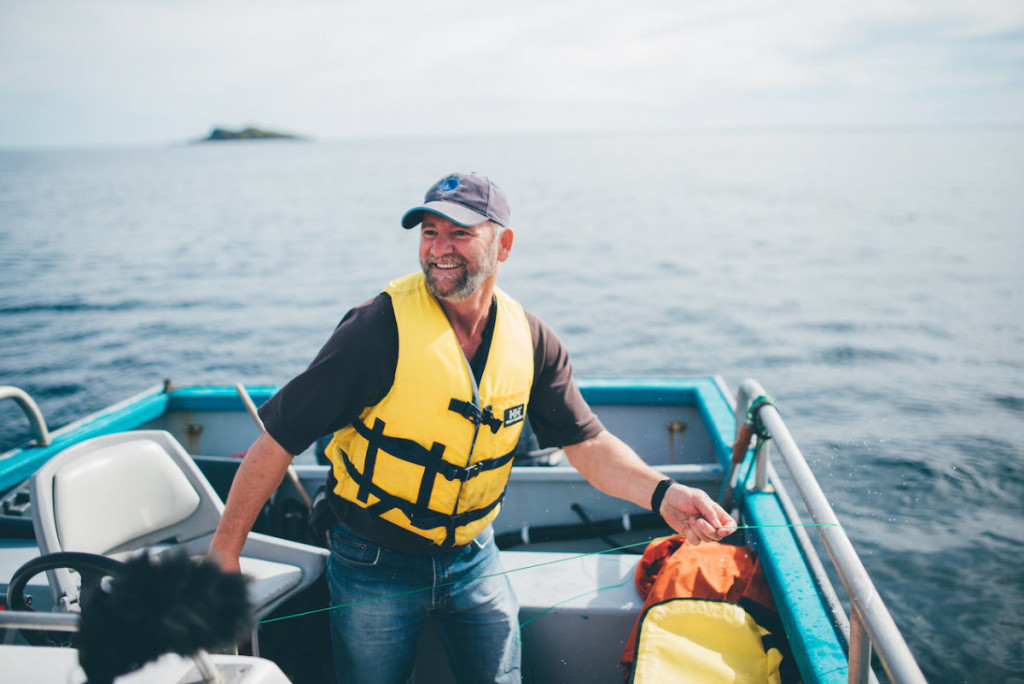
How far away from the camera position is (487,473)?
85.0 inches

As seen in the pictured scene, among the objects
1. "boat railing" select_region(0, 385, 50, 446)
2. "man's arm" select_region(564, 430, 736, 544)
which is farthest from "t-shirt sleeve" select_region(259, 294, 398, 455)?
"boat railing" select_region(0, 385, 50, 446)

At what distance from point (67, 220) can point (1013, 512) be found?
32.7 meters

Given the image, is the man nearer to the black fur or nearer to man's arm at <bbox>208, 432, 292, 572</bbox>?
man's arm at <bbox>208, 432, 292, 572</bbox>

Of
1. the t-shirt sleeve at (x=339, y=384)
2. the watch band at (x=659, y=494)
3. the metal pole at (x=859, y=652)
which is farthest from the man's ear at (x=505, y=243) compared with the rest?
the metal pole at (x=859, y=652)

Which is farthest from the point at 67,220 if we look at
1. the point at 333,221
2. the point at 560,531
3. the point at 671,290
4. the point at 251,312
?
the point at 560,531

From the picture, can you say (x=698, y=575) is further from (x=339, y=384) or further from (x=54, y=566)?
(x=54, y=566)

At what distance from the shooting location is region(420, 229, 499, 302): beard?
2.04 m

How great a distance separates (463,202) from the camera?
2049 mm

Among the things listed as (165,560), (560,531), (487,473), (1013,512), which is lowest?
(1013,512)

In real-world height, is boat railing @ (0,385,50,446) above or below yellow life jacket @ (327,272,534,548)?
below

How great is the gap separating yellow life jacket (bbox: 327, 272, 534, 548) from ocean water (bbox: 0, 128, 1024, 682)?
4271mm

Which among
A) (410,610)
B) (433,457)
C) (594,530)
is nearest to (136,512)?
(410,610)

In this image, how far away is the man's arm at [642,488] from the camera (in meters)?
2.03

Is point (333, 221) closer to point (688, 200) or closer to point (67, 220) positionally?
point (67, 220)
